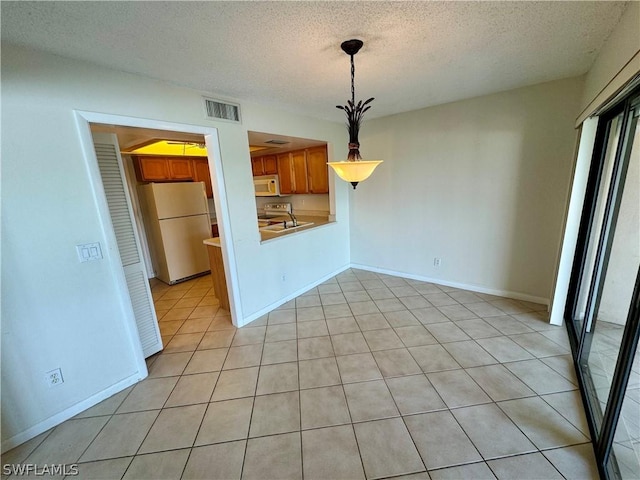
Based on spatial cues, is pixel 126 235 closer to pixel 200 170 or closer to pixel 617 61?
pixel 200 170

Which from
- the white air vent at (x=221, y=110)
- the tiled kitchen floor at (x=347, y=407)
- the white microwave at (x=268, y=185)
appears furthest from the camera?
the white microwave at (x=268, y=185)

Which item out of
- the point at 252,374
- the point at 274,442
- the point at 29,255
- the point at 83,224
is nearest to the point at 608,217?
the point at 274,442

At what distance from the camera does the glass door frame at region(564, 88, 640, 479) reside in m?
1.20

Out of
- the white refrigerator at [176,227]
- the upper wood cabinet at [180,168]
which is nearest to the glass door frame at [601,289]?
the white refrigerator at [176,227]

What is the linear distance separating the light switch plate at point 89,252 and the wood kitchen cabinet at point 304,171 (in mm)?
3071

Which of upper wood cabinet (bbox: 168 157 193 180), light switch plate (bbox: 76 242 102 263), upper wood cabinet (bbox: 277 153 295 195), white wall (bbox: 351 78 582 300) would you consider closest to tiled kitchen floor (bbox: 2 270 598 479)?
white wall (bbox: 351 78 582 300)

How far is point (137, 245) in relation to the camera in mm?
2244

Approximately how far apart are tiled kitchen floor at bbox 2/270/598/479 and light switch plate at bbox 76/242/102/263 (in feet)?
3.55

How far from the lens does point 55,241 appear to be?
1.61 metres

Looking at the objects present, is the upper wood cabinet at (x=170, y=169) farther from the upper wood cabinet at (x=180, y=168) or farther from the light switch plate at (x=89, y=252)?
the light switch plate at (x=89, y=252)

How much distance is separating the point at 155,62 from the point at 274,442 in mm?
2579

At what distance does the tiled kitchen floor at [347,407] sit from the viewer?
54.4 inches

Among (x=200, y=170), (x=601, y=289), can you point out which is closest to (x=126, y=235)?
(x=200, y=170)
